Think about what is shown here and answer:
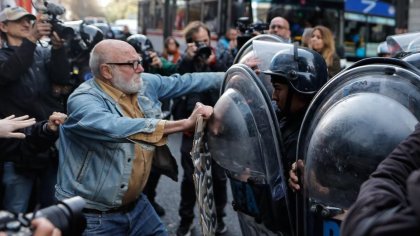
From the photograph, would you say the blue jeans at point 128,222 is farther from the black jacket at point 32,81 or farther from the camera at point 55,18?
the camera at point 55,18

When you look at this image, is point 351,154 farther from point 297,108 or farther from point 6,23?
point 6,23

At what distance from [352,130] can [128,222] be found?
146cm

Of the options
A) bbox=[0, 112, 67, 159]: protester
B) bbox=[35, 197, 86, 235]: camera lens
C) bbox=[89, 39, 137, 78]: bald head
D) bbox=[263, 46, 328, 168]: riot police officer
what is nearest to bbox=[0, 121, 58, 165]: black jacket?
bbox=[0, 112, 67, 159]: protester

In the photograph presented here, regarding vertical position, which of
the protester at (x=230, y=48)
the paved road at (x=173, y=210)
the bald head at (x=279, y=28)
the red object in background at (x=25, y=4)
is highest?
the red object in background at (x=25, y=4)

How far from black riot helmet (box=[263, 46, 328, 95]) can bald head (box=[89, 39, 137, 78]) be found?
0.76 m

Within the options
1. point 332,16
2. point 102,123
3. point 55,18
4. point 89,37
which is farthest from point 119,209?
point 332,16

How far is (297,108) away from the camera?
2812 mm

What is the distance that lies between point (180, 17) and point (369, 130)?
44.7ft

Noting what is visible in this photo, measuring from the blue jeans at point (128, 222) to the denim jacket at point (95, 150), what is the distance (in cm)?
6

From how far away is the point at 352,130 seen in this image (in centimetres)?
204

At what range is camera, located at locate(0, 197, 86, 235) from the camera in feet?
4.75

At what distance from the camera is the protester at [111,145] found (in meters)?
2.77

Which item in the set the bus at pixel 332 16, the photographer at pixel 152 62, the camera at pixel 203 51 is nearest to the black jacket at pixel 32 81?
the camera at pixel 203 51

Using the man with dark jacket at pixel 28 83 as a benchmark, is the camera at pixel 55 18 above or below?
above
